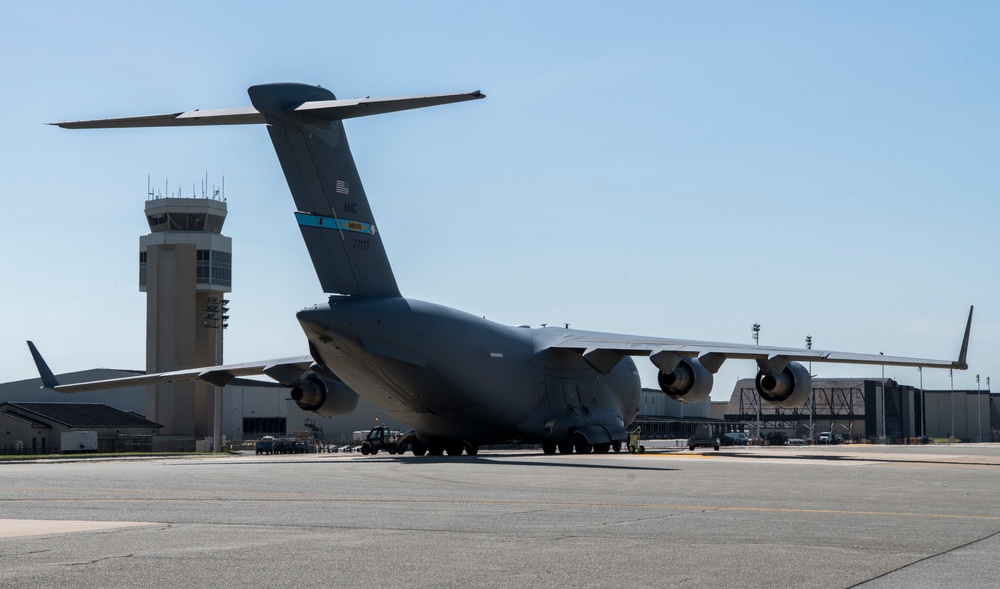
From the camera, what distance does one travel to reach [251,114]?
90.0ft

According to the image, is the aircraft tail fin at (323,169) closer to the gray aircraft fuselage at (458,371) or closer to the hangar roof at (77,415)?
the gray aircraft fuselage at (458,371)

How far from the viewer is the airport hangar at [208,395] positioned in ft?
278

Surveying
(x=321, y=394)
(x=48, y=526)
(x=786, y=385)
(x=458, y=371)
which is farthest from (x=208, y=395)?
(x=48, y=526)

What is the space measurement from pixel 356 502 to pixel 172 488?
15.8ft

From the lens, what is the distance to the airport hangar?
278 feet

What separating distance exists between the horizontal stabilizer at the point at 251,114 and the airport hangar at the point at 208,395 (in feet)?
149

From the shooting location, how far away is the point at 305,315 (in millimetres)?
28969

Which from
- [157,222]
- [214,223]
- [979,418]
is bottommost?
[979,418]

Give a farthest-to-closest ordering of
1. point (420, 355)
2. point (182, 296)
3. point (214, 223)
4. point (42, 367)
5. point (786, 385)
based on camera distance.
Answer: point (214, 223) < point (182, 296) < point (42, 367) < point (786, 385) < point (420, 355)

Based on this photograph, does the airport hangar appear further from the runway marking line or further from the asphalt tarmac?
the runway marking line

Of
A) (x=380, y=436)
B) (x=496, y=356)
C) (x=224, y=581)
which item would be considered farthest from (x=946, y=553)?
(x=380, y=436)

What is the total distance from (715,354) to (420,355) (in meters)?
9.18

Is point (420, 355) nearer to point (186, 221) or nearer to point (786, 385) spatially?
point (786, 385)

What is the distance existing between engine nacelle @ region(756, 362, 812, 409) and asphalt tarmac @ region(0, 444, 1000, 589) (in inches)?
567
